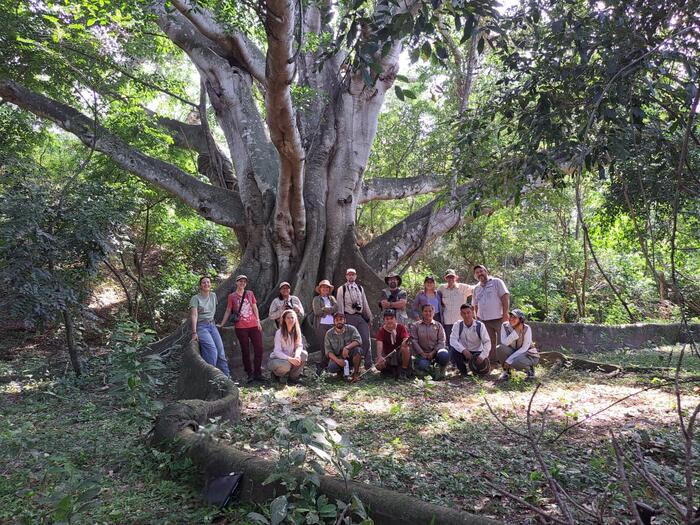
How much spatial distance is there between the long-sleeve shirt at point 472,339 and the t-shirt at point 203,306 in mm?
3355

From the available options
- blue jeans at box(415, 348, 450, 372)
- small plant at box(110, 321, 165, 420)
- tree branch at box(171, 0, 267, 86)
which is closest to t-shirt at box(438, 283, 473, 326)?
blue jeans at box(415, 348, 450, 372)

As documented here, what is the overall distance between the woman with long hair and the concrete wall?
5.81 m

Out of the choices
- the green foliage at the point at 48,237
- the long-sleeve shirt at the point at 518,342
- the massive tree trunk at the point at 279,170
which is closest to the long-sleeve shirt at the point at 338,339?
the long-sleeve shirt at the point at 518,342

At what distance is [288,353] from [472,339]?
2542mm

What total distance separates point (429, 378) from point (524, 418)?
2.12 m

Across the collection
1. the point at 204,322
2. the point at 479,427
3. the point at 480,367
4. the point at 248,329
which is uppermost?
the point at 204,322

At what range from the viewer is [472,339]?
7.93 m

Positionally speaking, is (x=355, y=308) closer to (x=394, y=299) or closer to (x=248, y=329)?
(x=394, y=299)

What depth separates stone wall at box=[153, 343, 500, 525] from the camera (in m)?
2.78

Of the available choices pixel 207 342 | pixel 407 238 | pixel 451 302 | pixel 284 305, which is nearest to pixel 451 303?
pixel 451 302

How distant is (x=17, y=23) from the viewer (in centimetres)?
898

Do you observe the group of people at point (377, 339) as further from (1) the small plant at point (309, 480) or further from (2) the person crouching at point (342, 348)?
(1) the small plant at point (309, 480)

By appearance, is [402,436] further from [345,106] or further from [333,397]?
[345,106]

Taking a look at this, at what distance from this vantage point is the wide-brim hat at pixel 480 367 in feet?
25.9
